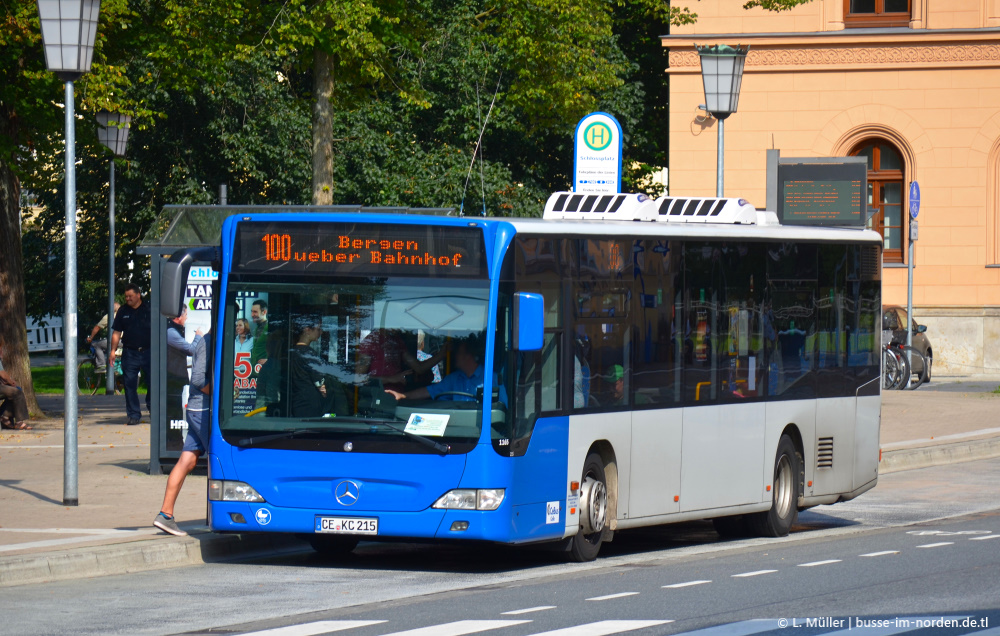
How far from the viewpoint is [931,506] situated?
15766 millimetres

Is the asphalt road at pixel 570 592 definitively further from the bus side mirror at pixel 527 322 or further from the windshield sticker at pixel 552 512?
the bus side mirror at pixel 527 322

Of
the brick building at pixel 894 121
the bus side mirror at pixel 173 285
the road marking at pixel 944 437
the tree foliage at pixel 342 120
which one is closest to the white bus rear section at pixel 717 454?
the bus side mirror at pixel 173 285

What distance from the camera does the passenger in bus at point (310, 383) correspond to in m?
10.4

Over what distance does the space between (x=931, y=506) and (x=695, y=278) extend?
4.98 meters

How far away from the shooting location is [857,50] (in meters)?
37.9

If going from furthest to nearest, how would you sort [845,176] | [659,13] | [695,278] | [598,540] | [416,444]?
[659,13]
[845,176]
[695,278]
[598,540]
[416,444]

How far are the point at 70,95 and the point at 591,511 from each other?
19.2ft

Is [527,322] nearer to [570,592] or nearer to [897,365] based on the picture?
[570,592]

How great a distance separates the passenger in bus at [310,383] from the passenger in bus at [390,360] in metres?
0.24

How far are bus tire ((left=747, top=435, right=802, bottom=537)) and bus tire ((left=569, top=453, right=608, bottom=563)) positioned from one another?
101 inches

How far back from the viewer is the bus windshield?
1024 cm

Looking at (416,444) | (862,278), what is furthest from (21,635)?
(862,278)

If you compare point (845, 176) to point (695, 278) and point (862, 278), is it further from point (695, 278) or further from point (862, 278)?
point (695, 278)

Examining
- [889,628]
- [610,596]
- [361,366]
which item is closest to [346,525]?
[361,366]
